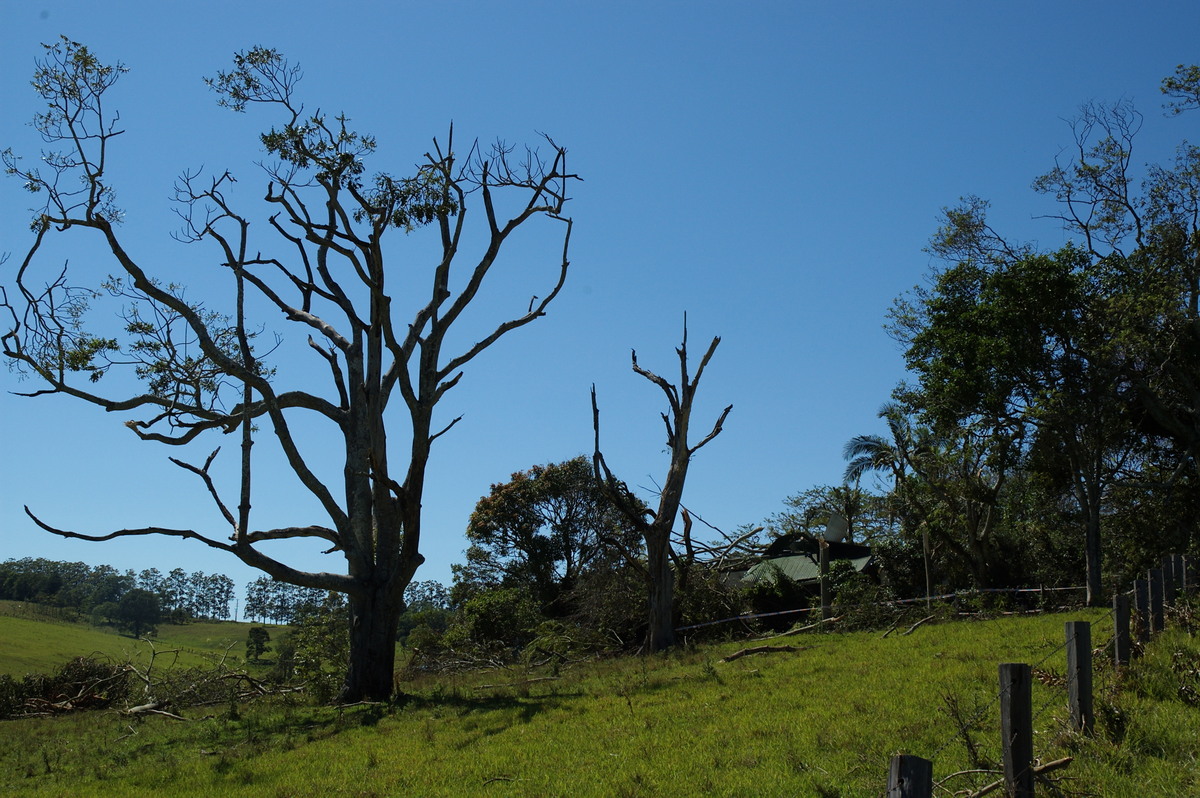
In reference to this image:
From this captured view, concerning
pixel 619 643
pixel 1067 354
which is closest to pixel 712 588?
pixel 619 643

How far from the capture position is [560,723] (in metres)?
12.9

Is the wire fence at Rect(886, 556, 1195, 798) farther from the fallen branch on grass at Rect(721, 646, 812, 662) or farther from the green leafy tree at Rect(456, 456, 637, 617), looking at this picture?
the green leafy tree at Rect(456, 456, 637, 617)

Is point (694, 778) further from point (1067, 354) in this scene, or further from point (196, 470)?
point (1067, 354)

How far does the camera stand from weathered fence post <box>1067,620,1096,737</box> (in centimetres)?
682

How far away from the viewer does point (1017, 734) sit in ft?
18.7

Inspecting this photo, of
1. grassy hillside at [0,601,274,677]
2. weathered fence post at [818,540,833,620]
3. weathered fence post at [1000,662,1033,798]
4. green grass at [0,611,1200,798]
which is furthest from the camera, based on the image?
grassy hillside at [0,601,274,677]

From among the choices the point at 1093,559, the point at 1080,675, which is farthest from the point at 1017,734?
the point at 1093,559

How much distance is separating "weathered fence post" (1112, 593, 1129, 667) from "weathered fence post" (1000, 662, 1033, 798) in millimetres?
3980

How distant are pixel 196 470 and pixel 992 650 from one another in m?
13.9

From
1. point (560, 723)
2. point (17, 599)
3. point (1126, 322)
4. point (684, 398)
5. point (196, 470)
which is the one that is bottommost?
point (17, 599)

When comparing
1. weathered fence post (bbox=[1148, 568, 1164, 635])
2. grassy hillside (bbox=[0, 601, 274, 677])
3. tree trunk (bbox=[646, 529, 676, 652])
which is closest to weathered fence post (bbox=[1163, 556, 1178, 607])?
weathered fence post (bbox=[1148, 568, 1164, 635])

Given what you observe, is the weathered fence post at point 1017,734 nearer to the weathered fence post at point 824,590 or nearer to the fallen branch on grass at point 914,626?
the fallen branch on grass at point 914,626

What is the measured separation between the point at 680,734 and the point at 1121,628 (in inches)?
190

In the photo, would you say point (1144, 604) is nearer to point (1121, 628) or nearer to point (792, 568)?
point (1121, 628)
